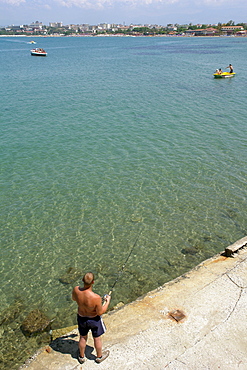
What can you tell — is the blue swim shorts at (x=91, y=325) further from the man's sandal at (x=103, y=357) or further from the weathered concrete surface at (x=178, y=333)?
the weathered concrete surface at (x=178, y=333)

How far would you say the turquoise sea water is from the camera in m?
10.5

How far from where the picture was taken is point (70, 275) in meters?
10.7

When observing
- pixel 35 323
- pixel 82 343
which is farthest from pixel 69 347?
pixel 35 323

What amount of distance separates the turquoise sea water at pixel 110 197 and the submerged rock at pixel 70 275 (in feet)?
0.35

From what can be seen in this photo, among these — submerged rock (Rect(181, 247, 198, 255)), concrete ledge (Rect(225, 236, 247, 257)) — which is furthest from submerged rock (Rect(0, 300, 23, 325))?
concrete ledge (Rect(225, 236, 247, 257))

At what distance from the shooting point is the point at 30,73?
2197 inches

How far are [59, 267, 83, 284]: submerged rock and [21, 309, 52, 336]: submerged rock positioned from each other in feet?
4.54

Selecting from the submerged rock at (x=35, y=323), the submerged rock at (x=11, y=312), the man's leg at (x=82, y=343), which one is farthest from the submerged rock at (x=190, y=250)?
the man's leg at (x=82, y=343)

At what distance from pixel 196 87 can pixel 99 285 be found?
117 ft

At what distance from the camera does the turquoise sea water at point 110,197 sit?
10.5 m

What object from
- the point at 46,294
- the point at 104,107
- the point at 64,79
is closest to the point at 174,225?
the point at 46,294

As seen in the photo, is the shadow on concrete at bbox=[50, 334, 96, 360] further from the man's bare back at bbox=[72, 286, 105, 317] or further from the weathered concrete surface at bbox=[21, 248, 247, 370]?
the man's bare back at bbox=[72, 286, 105, 317]

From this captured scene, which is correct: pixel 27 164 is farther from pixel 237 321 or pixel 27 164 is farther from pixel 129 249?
pixel 237 321

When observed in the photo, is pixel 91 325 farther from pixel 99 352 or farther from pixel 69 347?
pixel 69 347
